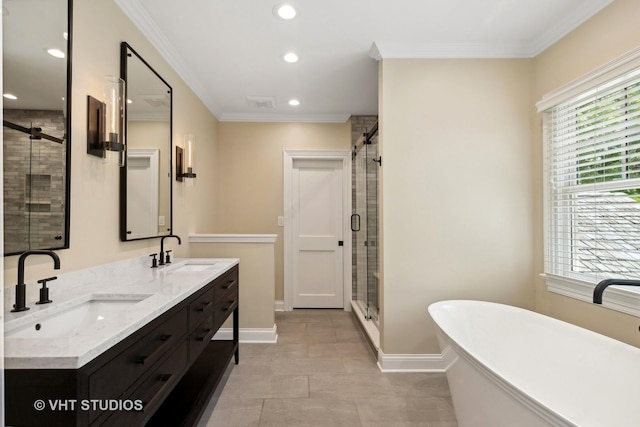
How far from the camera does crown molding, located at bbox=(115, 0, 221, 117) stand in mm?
2060

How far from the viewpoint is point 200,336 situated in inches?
70.6

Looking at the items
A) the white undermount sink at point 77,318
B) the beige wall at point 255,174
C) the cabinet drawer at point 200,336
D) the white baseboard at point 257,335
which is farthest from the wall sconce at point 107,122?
the beige wall at point 255,174

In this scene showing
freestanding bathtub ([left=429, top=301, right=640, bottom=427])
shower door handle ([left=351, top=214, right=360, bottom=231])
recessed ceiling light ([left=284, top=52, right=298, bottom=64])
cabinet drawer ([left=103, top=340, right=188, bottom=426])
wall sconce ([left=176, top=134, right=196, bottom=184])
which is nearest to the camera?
cabinet drawer ([left=103, top=340, right=188, bottom=426])

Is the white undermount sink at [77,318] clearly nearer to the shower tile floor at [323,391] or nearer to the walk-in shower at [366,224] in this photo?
the shower tile floor at [323,391]

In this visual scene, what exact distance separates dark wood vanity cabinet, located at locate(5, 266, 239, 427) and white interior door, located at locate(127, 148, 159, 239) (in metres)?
0.64

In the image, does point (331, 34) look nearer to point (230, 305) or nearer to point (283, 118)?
point (283, 118)

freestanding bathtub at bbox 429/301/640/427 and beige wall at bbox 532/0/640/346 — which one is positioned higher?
beige wall at bbox 532/0/640/346

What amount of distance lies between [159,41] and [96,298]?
1922 millimetres

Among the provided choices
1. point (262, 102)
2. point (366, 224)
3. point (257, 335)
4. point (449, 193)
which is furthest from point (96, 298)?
point (262, 102)

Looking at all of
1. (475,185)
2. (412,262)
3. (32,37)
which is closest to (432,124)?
(475,185)

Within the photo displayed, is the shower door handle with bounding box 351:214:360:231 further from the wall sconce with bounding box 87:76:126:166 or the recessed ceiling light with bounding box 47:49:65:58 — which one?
the recessed ceiling light with bounding box 47:49:65:58

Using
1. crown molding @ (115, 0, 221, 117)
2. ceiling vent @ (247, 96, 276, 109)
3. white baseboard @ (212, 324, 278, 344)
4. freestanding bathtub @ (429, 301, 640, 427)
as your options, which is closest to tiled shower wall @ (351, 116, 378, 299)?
ceiling vent @ (247, 96, 276, 109)

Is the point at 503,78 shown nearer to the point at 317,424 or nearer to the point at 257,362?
the point at 317,424

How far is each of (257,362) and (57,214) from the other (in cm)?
187
